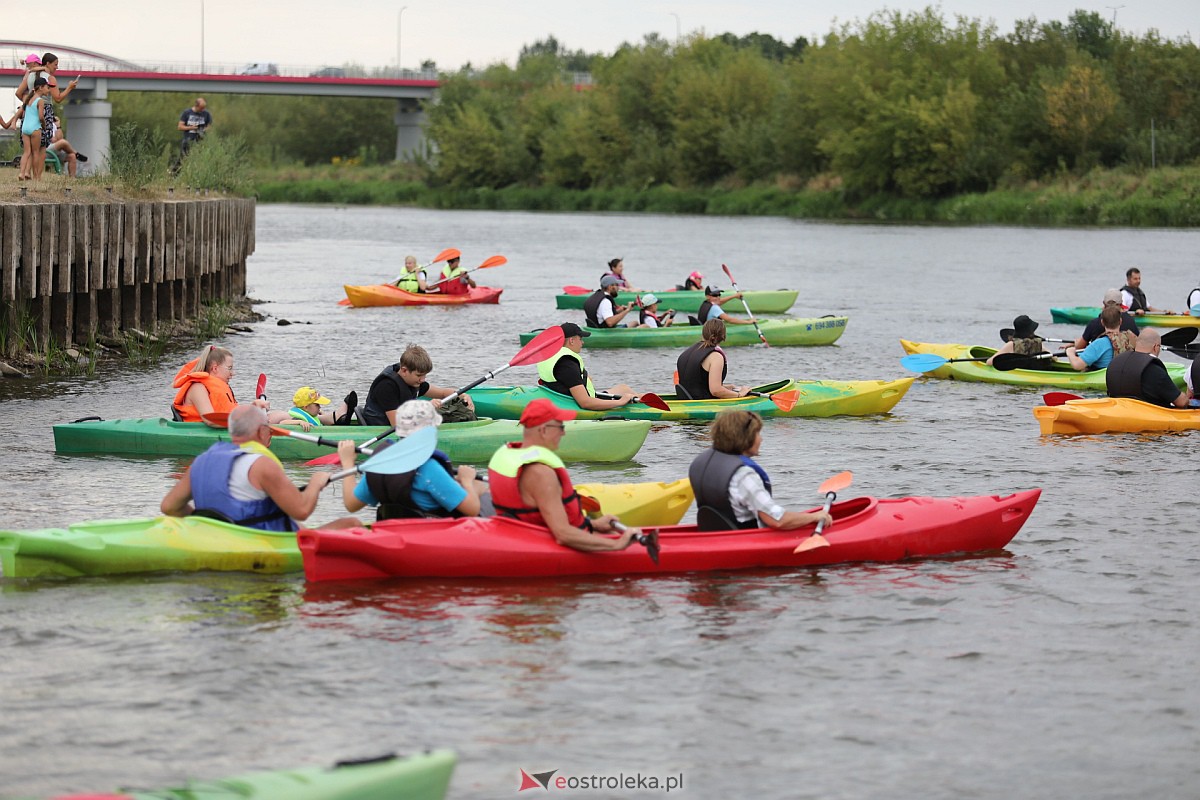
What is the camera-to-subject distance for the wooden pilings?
52.0ft

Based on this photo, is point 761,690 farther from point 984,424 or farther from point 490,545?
point 984,424

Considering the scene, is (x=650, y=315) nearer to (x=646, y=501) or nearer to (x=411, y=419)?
(x=646, y=501)

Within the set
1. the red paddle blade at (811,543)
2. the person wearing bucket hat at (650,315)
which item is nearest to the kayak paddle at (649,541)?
the red paddle blade at (811,543)

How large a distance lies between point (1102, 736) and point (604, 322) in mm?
14991

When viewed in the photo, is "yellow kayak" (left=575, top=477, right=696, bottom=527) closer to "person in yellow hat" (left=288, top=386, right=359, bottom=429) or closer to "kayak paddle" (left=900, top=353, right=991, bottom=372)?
"person in yellow hat" (left=288, top=386, right=359, bottom=429)

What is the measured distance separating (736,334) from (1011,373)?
217 inches

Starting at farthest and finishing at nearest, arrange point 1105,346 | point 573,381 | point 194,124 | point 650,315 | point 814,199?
1. point 814,199
2. point 194,124
3. point 650,315
4. point 1105,346
5. point 573,381

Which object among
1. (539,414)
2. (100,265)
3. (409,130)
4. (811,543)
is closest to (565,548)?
(539,414)

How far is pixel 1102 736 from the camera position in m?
6.57

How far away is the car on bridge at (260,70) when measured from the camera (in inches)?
2968

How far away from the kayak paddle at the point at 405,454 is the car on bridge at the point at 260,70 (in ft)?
232

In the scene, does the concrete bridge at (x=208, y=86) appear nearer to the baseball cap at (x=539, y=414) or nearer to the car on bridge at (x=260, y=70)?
the car on bridge at (x=260, y=70)

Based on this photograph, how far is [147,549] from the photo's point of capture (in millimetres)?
8516

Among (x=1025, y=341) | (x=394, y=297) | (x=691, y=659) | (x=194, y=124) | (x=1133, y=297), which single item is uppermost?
(x=194, y=124)
